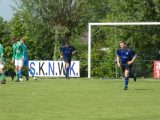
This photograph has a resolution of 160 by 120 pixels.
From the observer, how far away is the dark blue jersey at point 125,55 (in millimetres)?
23597

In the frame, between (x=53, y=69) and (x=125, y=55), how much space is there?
13307 mm

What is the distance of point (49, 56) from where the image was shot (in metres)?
55.1

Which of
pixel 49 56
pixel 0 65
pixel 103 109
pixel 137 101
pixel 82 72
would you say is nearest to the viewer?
pixel 103 109

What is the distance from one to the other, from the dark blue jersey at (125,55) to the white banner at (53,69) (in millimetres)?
12787

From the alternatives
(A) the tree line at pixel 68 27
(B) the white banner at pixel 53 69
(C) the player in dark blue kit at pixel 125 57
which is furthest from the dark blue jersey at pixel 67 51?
(A) the tree line at pixel 68 27

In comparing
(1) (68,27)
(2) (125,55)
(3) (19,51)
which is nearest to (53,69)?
(3) (19,51)

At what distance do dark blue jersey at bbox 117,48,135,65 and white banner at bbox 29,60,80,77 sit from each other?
42.0 ft

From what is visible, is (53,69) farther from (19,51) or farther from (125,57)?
(125,57)

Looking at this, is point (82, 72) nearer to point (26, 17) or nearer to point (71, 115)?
point (26, 17)

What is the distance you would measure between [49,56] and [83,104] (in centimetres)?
3914

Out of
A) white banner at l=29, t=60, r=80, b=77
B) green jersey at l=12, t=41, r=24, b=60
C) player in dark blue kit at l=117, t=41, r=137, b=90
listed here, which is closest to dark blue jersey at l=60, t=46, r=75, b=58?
white banner at l=29, t=60, r=80, b=77

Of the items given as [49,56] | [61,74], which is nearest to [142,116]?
[61,74]

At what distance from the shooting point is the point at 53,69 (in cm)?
3659

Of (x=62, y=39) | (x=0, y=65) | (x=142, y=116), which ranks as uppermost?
(x=62, y=39)
